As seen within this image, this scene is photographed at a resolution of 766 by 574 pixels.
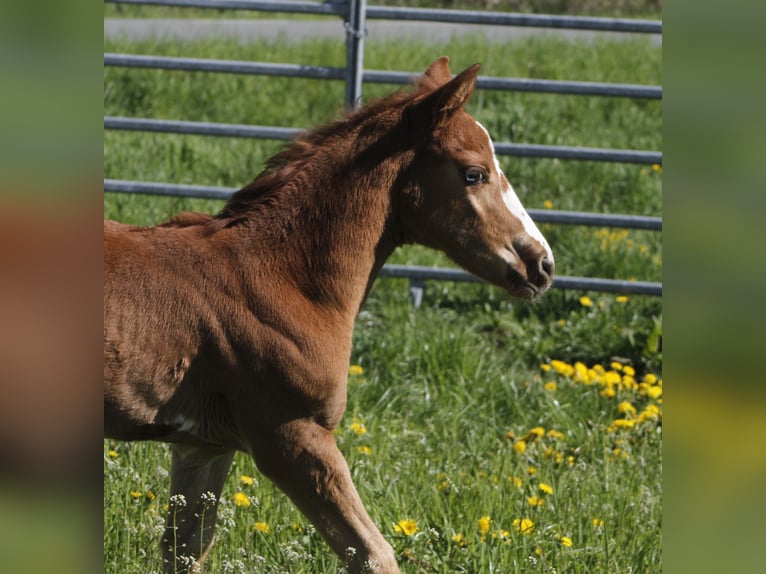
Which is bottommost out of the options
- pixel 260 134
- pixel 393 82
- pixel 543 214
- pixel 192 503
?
pixel 192 503

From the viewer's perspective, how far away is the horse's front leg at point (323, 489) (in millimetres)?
2891

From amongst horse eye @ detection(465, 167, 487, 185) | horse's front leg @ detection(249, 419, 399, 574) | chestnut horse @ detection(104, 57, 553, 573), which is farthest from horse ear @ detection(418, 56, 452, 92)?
horse's front leg @ detection(249, 419, 399, 574)

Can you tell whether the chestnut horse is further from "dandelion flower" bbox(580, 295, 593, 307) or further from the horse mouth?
"dandelion flower" bbox(580, 295, 593, 307)

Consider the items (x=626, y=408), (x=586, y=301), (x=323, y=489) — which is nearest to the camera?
(x=323, y=489)

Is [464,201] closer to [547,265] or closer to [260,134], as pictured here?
[547,265]

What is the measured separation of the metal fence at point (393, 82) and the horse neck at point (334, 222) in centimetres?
283

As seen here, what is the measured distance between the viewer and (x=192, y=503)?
3270 millimetres

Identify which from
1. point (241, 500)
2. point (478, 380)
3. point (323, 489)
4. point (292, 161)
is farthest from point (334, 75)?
point (323, 489)

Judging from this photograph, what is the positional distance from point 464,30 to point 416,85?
26.3ft

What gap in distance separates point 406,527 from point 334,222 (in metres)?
1.07

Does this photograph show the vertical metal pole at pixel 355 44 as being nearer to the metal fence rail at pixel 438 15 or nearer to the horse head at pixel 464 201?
the metal fence rail at pixel 438 15

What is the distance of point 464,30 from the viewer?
36.6 feet
